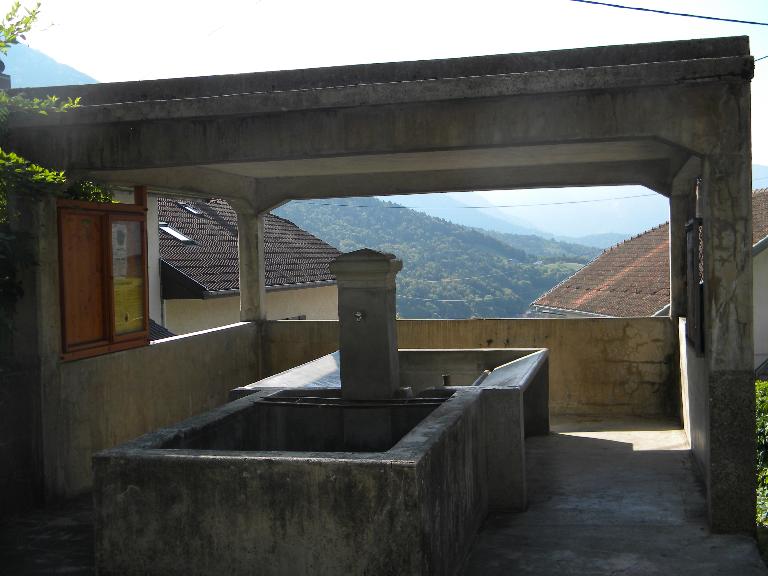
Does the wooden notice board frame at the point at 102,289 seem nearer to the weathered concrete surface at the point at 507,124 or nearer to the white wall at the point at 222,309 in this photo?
the weathered concrete surface at the point at 507,124

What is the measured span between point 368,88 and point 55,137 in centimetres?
304

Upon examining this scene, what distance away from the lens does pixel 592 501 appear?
7625 mm

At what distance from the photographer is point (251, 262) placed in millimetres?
13148

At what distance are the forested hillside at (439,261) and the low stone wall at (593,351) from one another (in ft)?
199

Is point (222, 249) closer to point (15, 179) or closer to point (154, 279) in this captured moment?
point (154, 279)

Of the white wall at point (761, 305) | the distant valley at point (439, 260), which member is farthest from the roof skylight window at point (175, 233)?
the distant valley at point (439, 260)

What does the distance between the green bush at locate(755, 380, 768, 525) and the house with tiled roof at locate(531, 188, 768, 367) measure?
7.73 meters

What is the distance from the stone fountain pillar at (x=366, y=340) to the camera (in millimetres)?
7473

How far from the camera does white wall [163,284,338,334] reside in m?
18.5

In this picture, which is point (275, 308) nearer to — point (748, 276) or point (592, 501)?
point (592, 501)

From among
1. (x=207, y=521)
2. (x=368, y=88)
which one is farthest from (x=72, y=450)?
(x=368, y=88)

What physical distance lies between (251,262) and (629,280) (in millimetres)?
14234

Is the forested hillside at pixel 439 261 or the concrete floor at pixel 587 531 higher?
the forested hillside at pixel 439 261

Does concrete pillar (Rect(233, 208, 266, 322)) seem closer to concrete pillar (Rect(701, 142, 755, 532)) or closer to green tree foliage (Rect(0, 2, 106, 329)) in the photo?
green tree foliage (Rect(0, 2, 106, 329))
